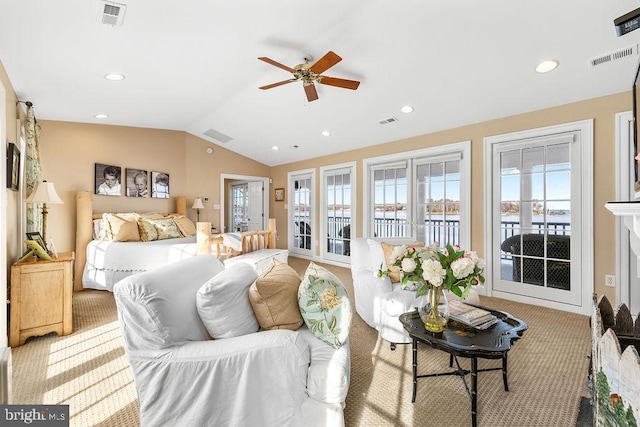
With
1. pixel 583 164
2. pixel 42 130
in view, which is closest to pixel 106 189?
pixel 42 130

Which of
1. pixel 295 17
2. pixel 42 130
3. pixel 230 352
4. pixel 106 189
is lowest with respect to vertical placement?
pixel 230 352

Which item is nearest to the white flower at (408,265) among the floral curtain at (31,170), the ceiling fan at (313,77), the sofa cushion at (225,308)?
the sofa cushion at (225,308)

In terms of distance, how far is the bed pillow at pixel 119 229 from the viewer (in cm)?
460

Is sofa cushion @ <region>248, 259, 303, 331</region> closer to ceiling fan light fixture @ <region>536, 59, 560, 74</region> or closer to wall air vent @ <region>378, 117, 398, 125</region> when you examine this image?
ceiling fan light fixture @ <region>536, 59, 560, 74</region>

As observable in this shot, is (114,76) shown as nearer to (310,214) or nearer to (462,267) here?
(462,267)

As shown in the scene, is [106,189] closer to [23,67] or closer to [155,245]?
[155,245]

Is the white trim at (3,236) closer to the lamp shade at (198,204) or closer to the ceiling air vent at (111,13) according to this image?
the ceiling air vent at (111,13)

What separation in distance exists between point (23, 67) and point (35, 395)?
2787mm

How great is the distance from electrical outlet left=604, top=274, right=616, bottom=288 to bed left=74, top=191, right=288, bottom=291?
3.78 meters

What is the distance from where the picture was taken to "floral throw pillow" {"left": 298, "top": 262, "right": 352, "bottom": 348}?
65.8 inches

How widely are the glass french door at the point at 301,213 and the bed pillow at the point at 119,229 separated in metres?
3.31

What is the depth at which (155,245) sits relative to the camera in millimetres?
4504

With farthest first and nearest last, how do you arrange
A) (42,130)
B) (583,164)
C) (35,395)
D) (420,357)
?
(42,130), (583,164), (420,357), (35,395)

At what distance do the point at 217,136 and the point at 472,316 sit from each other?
5.59 m
